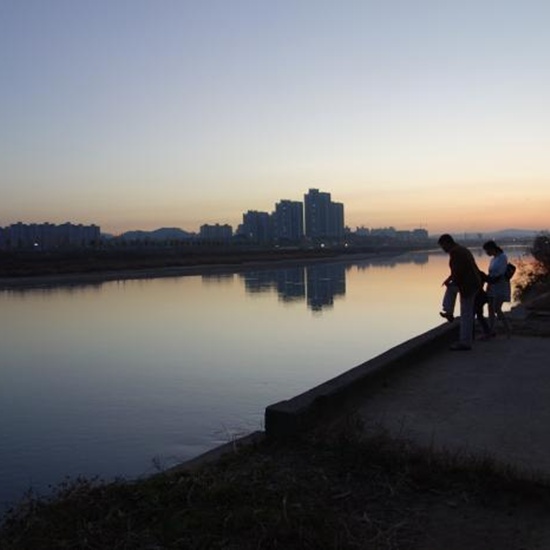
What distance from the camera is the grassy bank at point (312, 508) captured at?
3.44 m

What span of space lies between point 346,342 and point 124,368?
5507 millimetres

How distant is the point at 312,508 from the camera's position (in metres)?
3.74

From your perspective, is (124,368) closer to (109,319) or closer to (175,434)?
(175,434)

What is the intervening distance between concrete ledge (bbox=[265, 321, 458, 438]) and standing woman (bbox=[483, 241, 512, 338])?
240 centimetres

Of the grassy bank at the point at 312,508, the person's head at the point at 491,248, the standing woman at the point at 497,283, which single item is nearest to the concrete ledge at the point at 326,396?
the grassy bank at the point at 312,508

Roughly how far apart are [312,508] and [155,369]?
9730 mm

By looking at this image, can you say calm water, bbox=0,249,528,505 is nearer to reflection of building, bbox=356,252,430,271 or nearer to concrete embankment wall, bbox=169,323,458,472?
concrete embankment wall, bbox=169,323,458,472

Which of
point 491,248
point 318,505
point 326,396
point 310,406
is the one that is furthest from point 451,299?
point 318,505

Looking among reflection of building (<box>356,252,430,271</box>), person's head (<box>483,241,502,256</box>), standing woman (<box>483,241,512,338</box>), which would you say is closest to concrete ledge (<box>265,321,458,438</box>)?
standing woman (<box>483,241,512,338</box>)

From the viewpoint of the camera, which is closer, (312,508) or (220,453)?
(312,508)

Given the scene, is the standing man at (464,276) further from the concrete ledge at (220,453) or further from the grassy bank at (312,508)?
the grassy bank at (312,508)

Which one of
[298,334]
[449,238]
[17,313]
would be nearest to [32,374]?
[298,334]

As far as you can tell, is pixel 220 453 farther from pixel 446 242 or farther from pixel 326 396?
pixel 446 242

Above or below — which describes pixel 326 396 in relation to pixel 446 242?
below
